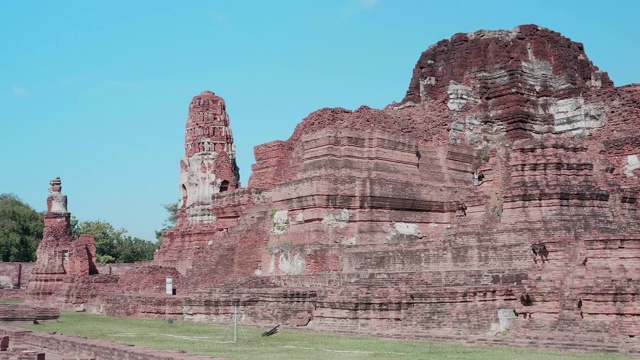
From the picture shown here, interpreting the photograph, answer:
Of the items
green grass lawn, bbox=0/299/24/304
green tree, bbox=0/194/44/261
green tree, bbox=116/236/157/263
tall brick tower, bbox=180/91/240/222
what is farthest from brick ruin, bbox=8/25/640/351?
green tree, bbox=116/236/157/263

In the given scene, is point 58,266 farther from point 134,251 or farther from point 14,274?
point 134,251

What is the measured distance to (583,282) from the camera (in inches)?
538

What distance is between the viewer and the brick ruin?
1455 cm

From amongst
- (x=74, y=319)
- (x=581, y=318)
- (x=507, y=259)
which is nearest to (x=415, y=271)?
(x=507, y=259)

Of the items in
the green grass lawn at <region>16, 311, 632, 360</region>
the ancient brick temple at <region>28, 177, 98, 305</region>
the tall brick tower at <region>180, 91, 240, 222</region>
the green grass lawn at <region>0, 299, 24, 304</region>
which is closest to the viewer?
the green grass lawn at <region>16, 311, 632, 360</region>

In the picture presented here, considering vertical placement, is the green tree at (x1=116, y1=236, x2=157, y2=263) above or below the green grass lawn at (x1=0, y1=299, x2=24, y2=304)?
above

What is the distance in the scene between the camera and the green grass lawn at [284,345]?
1138cm

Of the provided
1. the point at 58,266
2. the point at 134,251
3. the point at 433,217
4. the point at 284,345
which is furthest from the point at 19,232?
the point at 284,345

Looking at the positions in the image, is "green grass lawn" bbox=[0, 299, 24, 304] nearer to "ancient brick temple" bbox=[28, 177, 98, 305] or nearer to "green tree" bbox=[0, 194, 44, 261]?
"ancient brick temple" bbox=[28, 177, 98, 305]

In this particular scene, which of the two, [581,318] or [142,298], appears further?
[142,298]

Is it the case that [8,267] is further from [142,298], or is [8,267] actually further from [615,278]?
[615,278]

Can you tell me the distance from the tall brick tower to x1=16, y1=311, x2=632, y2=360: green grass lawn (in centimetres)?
1314

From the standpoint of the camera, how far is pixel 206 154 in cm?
3170

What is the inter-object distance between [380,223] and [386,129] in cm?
490
